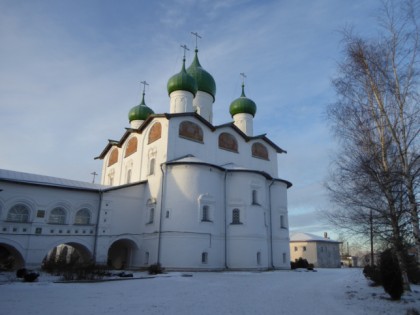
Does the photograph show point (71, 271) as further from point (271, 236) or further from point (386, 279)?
A: point (271, 236)

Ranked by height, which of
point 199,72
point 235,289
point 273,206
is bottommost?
point 235,289

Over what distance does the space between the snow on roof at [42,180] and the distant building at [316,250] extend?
88.4ft

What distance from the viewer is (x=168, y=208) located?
1808cm

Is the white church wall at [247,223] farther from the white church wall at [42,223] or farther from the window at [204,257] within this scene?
the white church wall at [42,223]

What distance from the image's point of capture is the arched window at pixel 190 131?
66.9 feet

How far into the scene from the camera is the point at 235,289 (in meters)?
10.0

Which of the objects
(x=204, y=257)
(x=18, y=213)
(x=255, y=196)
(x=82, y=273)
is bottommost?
(x=82, y=273)

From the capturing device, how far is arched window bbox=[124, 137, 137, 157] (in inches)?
902

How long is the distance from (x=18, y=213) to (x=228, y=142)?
42.1 feet

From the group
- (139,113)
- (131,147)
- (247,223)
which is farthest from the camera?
(139,113)

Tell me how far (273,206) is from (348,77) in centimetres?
1441

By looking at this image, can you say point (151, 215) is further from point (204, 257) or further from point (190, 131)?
point (190, 131)

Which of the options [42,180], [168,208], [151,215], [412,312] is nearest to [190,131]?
[168,208]

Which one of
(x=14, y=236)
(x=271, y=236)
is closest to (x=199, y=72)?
(x=271, y=236)
